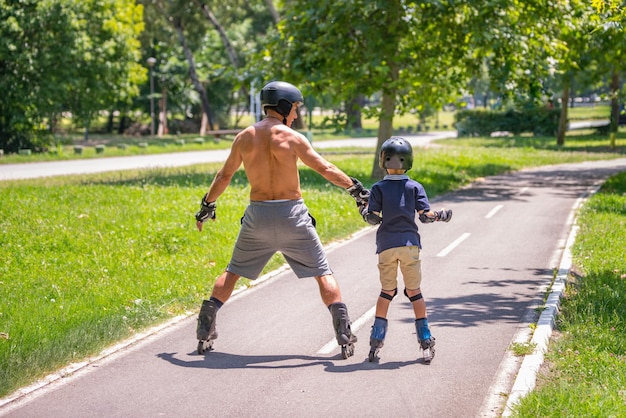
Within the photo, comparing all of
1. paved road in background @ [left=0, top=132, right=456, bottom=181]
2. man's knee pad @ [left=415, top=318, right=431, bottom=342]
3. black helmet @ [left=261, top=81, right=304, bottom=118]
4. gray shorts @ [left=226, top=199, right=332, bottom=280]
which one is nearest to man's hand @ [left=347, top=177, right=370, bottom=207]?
gray shorts @ [left=226, top=199, right=332, bottom=280]

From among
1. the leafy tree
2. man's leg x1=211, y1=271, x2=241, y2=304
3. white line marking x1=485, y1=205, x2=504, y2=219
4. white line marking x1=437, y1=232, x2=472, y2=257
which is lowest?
white line marking x1=485, y1=205, x2=504, y2=219

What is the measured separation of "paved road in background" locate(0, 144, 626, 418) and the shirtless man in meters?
0.47

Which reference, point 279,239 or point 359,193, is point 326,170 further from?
point 279,239

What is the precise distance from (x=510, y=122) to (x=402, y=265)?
48849 millimetres

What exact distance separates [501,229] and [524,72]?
8.60m

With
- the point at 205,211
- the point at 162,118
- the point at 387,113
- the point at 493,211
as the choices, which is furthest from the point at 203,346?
the point at 162,118

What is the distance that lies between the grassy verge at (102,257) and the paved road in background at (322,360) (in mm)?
441

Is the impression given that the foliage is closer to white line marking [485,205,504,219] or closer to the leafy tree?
the leafy tree

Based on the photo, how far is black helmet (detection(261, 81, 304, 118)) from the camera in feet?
23.5

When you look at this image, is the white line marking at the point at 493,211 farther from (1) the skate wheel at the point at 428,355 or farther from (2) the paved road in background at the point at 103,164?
(2) the paved road in background at the point at 103,164

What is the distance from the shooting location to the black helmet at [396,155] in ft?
22.9

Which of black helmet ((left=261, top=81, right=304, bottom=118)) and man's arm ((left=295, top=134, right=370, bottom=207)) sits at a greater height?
black helmet ((left=261, top=81, right=304, bottom=118))

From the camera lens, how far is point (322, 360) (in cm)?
725

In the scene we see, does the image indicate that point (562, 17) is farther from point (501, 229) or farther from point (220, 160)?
point (220, 160)
